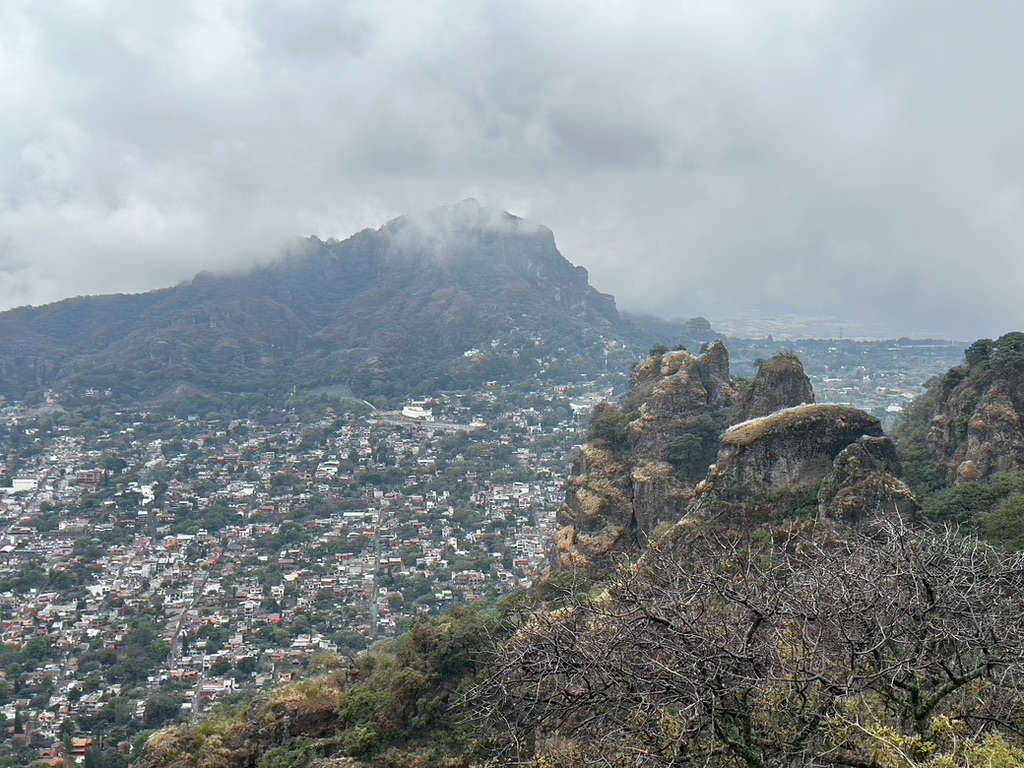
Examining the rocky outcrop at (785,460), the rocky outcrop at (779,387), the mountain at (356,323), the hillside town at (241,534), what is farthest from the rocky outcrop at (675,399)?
the mountain at (356,323)

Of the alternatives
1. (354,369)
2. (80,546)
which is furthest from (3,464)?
(354,369)

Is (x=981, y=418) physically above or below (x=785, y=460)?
above

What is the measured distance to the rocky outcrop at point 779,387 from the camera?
1861 centimetres

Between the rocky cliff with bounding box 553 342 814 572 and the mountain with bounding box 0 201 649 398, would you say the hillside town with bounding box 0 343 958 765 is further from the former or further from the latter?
the mountain with bounding box 0 201 649 398

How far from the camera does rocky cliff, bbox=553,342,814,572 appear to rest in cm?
1827

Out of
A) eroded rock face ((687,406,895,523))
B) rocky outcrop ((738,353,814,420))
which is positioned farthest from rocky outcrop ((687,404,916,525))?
rocky outcrop ((738,353,814,420))

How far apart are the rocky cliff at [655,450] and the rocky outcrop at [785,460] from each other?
227 centimetres

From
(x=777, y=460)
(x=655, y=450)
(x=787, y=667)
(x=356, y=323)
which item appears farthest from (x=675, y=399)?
(x=356, y=323)

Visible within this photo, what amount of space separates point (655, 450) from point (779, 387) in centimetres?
372

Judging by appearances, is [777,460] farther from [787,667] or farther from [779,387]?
[787,667]

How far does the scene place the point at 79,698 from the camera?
74.9 feet

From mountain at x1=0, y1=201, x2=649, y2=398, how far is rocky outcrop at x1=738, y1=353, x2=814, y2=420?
199 feet

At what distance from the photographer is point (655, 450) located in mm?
19797

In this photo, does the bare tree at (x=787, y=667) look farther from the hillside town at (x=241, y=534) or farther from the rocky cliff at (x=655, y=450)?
the hillside town at (x=241, y=534)
